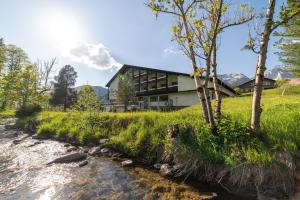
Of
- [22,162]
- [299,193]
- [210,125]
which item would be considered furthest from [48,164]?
[299,193]

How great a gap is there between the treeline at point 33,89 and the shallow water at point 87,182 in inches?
231

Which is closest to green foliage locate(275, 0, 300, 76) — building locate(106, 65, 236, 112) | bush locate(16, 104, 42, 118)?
building locate(106, 65, 236, 112)

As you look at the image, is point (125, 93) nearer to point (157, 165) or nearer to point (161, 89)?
point (161, 89)

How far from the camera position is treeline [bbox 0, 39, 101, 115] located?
48.1 feet

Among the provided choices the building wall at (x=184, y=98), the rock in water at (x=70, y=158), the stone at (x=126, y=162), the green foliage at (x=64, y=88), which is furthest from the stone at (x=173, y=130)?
the green foliage at (x=64, y=88)

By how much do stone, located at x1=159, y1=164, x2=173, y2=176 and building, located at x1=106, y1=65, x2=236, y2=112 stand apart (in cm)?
1824

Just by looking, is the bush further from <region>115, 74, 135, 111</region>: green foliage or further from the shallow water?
the shallow water

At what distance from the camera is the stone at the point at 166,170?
676 cm

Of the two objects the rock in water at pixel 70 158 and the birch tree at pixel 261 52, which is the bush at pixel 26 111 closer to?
the rock in water at pixel 70 158

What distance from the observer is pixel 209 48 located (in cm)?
703

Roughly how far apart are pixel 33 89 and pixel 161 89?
69.8 feet

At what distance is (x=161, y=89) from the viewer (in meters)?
35.4

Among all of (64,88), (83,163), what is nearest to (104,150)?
(83,163)

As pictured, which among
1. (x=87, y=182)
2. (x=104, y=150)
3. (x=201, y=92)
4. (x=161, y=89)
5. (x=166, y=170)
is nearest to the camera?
(x=87, y=182)
